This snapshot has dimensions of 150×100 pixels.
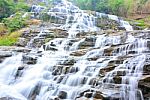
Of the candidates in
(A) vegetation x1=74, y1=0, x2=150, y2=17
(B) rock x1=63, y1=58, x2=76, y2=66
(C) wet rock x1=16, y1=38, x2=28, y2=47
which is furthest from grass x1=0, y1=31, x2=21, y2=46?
(A) vegetation x1=74, y1=0, x2=150, y2=17

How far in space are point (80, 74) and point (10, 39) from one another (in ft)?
27.0

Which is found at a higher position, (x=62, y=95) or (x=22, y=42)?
(x=22, y=42)

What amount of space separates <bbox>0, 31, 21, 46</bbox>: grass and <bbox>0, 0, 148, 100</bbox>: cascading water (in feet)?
9.95

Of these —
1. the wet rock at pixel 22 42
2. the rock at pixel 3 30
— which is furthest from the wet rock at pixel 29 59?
the rock at pixel 3 30

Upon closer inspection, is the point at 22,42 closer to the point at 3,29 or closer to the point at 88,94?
the point at 3,29

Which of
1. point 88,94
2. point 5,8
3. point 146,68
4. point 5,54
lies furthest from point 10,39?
point 146,68

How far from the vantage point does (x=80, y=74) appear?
1198 cm

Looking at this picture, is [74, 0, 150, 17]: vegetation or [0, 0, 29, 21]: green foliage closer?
[0, 0, 29, 21]: green foliage

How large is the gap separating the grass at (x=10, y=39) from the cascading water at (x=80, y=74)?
303 centimetres

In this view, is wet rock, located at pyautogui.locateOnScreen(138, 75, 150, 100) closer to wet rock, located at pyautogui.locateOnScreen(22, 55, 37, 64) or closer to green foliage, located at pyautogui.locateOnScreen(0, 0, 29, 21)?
wet rock, located at pyautogui.locateOnScreen(22, 55, 37, 64)

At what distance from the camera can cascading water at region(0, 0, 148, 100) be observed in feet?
34.5

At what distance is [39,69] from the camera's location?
13539mm

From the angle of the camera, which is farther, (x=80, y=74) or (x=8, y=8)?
(x=8, y=8)

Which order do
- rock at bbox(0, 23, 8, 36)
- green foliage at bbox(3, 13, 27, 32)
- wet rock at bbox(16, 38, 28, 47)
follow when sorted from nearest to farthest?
1. wet rock at bbox(16, 38, 28, 47)
2. rock at bbox(0, 23, 8, 36)
3. green foliage at bbox(3, 13, 27, 32)
